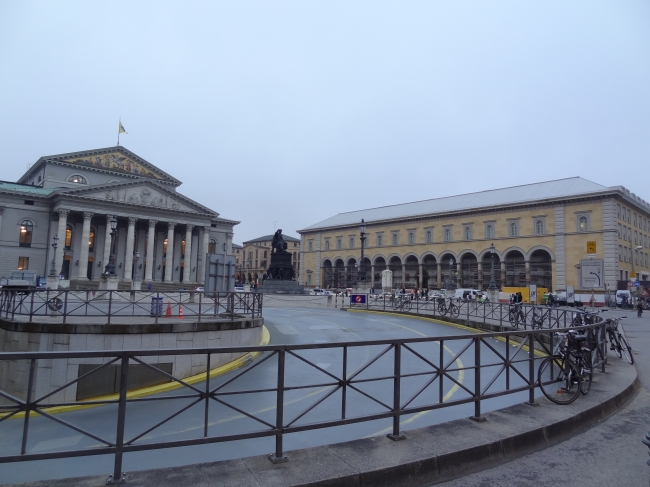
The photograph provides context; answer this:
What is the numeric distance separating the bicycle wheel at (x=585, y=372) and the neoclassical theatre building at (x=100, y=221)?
5927 cm

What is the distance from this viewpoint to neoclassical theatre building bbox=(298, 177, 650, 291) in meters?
55.9

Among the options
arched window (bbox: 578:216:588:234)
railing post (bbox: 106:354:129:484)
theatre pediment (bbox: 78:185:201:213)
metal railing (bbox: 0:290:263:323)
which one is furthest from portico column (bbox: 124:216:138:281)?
railing post (bbox: 106:354:129:484)

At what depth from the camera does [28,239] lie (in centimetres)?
5959

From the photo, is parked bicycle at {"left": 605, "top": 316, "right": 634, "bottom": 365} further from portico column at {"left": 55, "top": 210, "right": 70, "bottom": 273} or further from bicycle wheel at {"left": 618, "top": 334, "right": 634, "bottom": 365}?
portico column at {"left": 55, "top": 210, "right": 70, "bottom": 273}

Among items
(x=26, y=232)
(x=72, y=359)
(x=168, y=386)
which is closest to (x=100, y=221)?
(x=26, y=232)

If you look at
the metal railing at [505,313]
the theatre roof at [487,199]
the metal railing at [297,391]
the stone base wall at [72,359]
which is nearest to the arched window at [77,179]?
the theatre roof at [487,199]

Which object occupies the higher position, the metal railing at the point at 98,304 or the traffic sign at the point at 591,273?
the traffic sign at the point at 591,273

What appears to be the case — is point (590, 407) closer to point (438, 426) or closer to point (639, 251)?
point (438, 426)

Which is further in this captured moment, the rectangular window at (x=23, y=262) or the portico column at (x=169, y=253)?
the portico column at (x=169, y=253)

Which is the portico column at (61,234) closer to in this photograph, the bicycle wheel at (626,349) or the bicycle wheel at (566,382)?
the bicycle wheel at (626,349)

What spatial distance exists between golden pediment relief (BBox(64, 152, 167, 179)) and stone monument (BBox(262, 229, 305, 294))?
36.3 m

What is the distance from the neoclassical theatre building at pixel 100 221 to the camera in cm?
5834

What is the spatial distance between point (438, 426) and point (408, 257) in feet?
244

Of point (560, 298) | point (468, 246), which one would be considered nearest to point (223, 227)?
point (468, 246)
